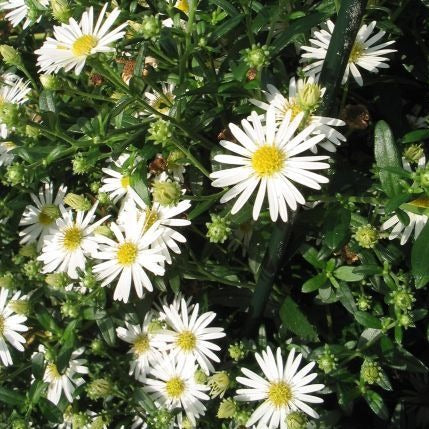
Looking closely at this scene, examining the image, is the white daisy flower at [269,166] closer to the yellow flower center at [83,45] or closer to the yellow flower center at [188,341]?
the yellow flower center at [83,45]

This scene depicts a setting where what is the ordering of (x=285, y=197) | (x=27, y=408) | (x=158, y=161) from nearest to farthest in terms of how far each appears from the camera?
(x=285, y=197), (x=158, y=161), (x=27, y=408)

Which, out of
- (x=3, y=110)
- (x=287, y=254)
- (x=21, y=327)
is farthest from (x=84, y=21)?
(x=21, y=327)

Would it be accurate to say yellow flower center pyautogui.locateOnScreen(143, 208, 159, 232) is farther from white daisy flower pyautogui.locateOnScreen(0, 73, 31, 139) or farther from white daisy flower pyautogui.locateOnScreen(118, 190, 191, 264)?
white daisy flower pyautogui.locateOnScreen(0, 73, 31, 139)

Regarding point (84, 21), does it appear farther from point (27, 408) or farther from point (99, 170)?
point (27, 408)

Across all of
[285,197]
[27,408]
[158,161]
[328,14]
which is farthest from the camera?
[27,408]

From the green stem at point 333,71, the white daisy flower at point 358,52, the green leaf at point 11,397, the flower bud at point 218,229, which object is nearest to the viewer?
the green stem at point 333,71

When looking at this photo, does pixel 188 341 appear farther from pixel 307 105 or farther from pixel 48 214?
pixel 307 105

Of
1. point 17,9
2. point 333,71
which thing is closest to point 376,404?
point 333,71

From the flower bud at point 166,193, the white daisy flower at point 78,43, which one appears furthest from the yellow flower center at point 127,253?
the white daisy flower at point 78,43

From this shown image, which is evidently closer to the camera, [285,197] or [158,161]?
[285,197]
